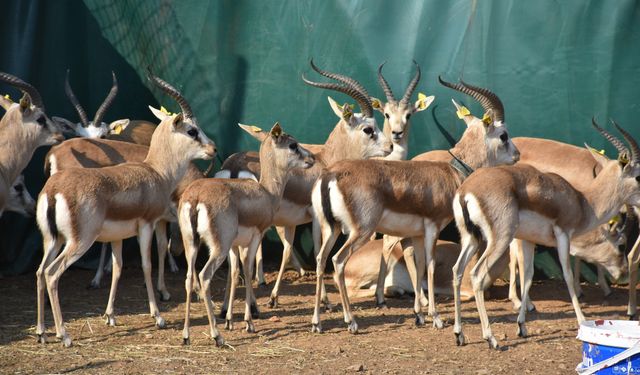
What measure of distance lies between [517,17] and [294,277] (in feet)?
12.7

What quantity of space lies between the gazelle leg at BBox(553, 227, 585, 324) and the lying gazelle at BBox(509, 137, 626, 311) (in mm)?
1537

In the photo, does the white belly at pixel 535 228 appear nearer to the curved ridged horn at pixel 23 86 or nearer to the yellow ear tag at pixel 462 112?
the yellow ear tag at pixel 462 112

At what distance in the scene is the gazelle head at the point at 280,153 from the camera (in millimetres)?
8992

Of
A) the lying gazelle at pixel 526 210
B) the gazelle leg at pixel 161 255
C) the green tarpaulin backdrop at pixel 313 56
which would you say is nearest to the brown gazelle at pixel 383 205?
the lying gazelle at pixel 526 210

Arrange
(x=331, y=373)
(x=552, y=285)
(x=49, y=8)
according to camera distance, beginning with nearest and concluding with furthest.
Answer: (x=331, y=373) → (x=552, y=285) → (x=49, y=8)

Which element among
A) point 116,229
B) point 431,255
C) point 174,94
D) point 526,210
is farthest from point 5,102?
point 526,210

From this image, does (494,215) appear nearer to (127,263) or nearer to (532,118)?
(532,118)

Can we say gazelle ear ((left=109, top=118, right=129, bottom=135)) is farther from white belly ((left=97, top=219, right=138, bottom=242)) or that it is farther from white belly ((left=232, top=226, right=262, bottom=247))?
white belly ((left=232, top=226, right=262, bottom=247))

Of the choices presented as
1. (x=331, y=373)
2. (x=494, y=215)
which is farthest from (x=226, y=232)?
(x=494, y=215)

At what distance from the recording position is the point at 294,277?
11680 mm

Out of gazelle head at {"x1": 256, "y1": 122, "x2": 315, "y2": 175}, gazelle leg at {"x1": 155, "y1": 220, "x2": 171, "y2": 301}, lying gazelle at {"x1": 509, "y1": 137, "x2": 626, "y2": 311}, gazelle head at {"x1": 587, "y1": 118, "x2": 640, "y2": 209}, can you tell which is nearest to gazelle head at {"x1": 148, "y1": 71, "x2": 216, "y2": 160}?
gazelle head at {"x1": 256, "y1": 122, "x2": 315, "y2": 175}

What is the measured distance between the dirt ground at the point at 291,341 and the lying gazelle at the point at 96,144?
506mm

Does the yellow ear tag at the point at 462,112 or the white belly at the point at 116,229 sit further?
the yellow ear tag at the point at 462,112

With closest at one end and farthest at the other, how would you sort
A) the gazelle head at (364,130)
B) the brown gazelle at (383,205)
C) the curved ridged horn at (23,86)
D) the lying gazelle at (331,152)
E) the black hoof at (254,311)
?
the brown gazelle at (383,205) → the black hoof at (254,311) → the curved ridged horn at (23,86) → the lying gazelle at (331,152) → the gazelle head at (364,130)
